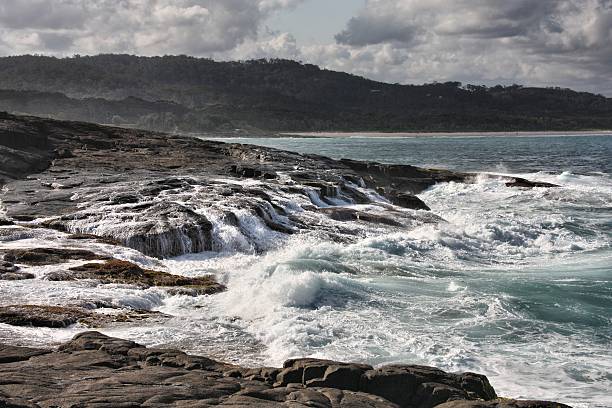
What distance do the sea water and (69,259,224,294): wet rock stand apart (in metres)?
0.73

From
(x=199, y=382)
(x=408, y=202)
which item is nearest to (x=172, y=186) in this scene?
(x=408, y=202)

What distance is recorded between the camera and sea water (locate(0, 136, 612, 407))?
16.1 metres

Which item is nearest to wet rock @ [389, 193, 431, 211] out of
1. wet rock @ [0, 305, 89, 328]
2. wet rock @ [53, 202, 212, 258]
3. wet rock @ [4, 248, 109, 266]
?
wet rock @ [53, 202, 212, 258]

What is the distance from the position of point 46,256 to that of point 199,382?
13595mm

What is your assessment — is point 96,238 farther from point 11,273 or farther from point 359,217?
point 359,217

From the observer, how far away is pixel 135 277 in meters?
22.0

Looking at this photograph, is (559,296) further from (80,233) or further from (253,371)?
(80,233)

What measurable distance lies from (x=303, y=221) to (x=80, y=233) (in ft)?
34.7

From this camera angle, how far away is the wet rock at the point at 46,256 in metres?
22.5

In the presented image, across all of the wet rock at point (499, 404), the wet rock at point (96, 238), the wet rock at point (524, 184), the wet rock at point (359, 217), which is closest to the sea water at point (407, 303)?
the wet rock at point (96, 238)

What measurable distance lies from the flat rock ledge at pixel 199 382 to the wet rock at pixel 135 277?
765 cm

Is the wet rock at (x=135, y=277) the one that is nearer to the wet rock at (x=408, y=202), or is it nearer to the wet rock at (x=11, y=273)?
the wet rock at (x=11, y=273)

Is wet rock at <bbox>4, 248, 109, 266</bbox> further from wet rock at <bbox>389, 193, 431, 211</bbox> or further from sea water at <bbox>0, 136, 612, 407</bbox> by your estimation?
wet rock at <bbox>389, 193, 431, 211</bbox>

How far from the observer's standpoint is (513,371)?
15805mm
